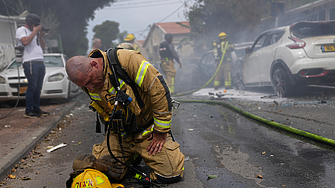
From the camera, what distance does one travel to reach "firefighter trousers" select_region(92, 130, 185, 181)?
2.57 m

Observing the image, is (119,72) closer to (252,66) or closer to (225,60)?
(252,66)

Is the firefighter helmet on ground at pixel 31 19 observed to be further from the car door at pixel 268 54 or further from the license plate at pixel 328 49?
the license plate at pixel 328 49

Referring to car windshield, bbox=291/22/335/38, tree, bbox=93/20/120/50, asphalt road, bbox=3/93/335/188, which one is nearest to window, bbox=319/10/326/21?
car windshield, bbox=291/22/335/38

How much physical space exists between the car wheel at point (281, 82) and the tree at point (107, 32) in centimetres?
4254

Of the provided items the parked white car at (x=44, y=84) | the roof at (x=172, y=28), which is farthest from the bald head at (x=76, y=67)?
the roof at (x=172, y=28)

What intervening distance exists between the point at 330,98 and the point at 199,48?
16769 millimetres

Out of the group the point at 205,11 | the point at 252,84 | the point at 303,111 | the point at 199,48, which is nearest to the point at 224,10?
the point at 205,11

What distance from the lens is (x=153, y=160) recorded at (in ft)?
8.56

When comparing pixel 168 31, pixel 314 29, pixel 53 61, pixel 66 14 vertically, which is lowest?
pixel 53 61

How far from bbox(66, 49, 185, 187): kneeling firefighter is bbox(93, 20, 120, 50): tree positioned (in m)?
46.1

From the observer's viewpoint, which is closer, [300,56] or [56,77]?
[300,56]

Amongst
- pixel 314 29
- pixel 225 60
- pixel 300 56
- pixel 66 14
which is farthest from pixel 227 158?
pixel 66 14

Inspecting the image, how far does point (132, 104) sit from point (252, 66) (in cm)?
669

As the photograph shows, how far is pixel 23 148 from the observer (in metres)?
3.65
